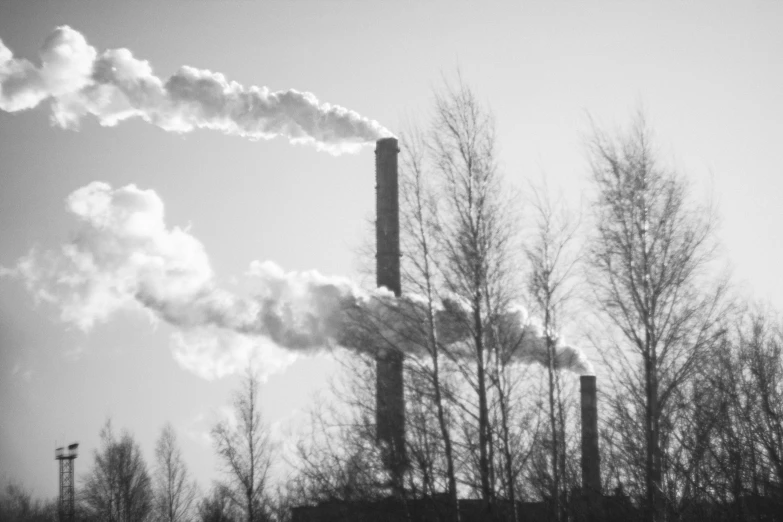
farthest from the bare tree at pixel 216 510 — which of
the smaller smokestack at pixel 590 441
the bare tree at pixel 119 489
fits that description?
the smaller smokestack at pixel 590 441

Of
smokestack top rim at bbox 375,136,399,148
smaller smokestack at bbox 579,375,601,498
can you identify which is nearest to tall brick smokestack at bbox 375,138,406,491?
smaller smokestack at bbox 579,375,601,498

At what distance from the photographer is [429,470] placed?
34.3ft

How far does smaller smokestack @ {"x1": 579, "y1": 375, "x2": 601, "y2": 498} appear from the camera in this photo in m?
11.9

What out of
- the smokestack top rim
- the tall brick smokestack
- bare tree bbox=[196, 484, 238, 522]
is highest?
the smokestack top rim

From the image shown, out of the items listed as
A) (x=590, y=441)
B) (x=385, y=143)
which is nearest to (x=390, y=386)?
(x=590, y=441)

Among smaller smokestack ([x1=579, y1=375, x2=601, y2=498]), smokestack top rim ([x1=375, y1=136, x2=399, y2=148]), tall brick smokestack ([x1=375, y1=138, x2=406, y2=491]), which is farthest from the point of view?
smokestack top rim ([x1=375, y1=136, x2=399, y2=148])

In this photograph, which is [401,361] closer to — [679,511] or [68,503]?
[679,511]

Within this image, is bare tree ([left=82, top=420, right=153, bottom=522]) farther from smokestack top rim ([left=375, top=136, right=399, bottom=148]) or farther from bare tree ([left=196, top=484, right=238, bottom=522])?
smokestack top rim ([left=375, top=136, right=399, bottom=148])

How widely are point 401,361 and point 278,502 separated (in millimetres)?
17226

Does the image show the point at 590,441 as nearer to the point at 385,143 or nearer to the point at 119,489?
the point at 385,143

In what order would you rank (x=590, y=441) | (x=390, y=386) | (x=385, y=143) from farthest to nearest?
1. (x=385, y=143)
2. (x=590, y=441)
3. (x=390, y=386)

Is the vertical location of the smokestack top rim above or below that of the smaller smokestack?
A: above

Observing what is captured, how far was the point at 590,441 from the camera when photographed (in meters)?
14.5

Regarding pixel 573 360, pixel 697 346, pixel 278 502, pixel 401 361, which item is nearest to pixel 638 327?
pixel 697 346
